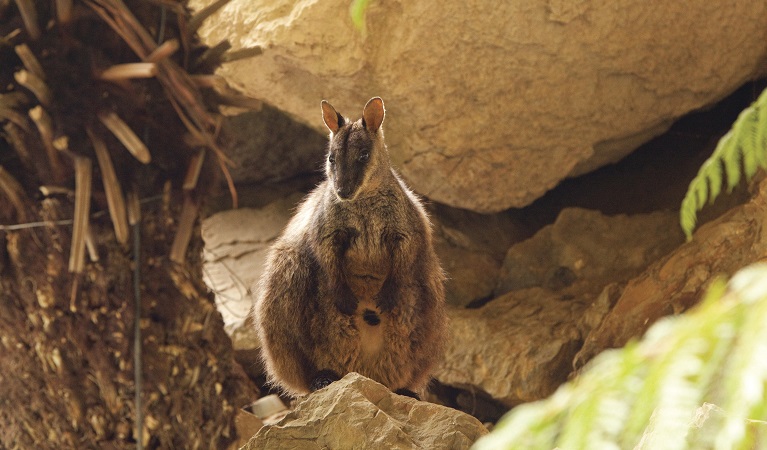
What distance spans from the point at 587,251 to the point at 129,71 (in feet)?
13.0

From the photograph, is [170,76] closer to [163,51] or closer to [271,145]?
[163,51]

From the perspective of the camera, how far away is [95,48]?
5.02 metres

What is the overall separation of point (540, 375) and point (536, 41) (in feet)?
7.81

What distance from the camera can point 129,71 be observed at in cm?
492

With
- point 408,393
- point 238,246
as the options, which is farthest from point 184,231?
point 238,246

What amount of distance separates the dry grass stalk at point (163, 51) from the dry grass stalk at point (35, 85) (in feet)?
1.92

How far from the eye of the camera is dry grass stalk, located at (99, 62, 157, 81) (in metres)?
4.89

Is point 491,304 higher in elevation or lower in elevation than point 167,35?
lower

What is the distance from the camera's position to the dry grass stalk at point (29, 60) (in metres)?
4.76

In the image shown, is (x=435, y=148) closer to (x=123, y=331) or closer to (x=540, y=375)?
(x=540, y=375)

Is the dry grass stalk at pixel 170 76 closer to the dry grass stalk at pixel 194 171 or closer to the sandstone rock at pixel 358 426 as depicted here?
the dry grass stalk at pixel 194 171

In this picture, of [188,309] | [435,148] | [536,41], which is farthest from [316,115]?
[188,309]

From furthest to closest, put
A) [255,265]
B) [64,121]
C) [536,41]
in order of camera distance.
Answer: [255,265] < [536,41] < [64,121]

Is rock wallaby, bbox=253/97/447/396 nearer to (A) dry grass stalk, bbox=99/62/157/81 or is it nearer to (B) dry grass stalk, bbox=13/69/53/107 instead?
(A) dry grass stalk, bbox=99/62/157/81
